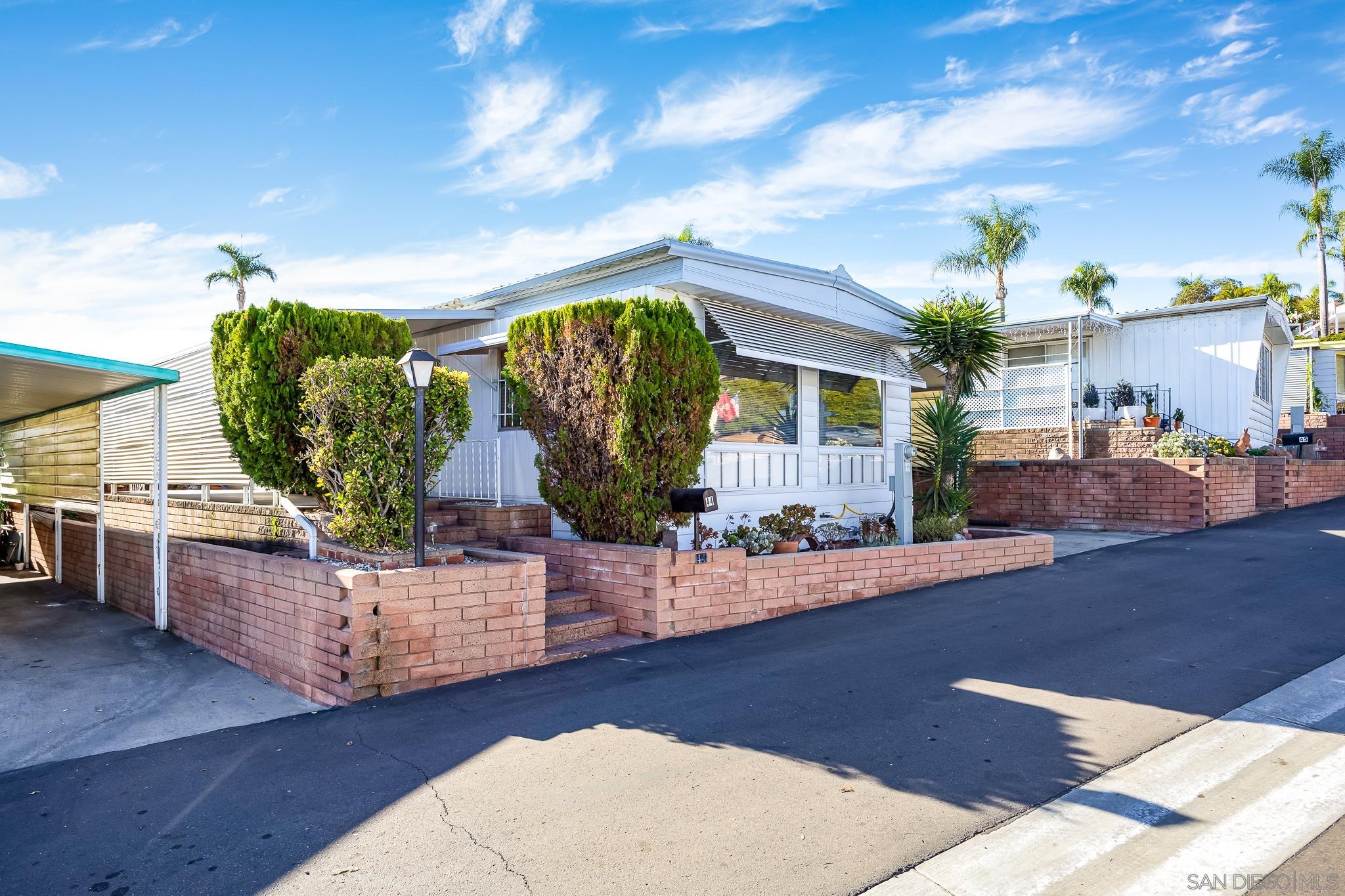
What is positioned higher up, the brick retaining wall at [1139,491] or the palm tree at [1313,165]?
the palm tree at [1313,165]

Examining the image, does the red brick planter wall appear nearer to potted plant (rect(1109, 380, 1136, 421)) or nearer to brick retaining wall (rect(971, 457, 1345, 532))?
brick retaining wall (rect(971, 457, 1345, 532))

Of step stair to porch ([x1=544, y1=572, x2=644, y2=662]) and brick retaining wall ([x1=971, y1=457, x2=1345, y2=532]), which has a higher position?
brick retaining wall ([x1=971, y1=457, x2=1345, y2=532])

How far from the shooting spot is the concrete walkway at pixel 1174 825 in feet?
9.49

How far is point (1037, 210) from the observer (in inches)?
1087

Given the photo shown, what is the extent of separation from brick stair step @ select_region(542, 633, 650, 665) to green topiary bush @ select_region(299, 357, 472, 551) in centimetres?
144

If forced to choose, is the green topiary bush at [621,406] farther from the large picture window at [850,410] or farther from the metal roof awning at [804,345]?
the large picture window at [850,410]

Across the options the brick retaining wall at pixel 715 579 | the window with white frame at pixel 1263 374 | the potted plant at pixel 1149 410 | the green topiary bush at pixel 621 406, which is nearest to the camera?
the brick retaining wall at pixel 715 579

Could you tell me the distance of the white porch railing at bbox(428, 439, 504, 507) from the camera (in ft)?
31.7

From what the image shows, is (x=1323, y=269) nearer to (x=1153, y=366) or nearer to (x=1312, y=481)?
(x=1153, y=366)

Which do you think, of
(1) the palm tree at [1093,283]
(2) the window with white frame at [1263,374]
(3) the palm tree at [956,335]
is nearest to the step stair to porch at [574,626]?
(3) the palm tree at [956,335]

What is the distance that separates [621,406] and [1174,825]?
4.77 m

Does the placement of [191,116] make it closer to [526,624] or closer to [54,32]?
[54,32]

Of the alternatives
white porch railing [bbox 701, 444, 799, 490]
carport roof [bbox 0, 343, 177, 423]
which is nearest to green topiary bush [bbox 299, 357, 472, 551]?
carport roof [bbox 0, 343, 177, 423]

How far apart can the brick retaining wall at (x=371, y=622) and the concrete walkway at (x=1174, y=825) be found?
342cm
